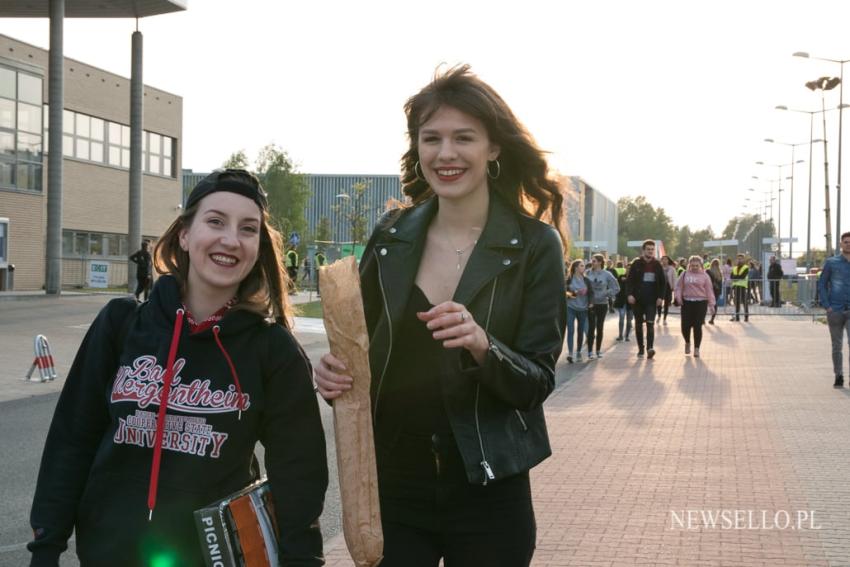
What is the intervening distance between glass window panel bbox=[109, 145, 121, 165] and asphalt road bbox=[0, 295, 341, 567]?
73.3 feet

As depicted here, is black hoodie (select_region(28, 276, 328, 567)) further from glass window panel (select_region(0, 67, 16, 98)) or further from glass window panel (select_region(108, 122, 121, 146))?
glass window panel (select_region(108, 122, 121, 146))

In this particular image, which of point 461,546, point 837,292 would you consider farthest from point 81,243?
point 461,546

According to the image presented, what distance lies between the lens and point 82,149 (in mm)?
45594

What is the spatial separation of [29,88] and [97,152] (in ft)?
26.9

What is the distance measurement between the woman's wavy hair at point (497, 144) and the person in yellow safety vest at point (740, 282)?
28579 mm

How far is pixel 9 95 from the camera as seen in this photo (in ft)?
123

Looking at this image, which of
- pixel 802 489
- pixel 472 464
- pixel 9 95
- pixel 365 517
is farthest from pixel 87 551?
pixel 9 95

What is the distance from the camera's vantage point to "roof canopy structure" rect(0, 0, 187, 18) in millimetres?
35375

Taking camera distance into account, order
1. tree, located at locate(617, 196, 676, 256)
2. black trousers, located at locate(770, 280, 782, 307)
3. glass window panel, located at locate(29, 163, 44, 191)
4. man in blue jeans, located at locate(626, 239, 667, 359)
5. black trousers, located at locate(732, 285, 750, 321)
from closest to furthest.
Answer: man in blue jeans, located at locate(626, 239, 667, 359)
black trousers, located at locate(732, 285, 750, 321)
glass window panel, located at locate(29, 163, 44, 191)
black trousers, located at locate(770, 280, 782, 307)
tree, located at locate(617, 196, 676, 256)

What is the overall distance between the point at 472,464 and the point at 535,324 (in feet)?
1.35

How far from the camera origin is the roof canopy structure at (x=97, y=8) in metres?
35.4

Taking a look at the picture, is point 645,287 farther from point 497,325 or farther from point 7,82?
point 7,82

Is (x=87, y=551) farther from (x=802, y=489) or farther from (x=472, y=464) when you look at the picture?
(x=802, y=489)

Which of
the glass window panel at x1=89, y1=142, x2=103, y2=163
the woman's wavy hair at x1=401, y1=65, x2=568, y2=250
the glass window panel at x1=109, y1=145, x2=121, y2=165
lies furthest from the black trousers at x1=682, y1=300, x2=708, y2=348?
the glass window panel at x1=109, y1=145, x2=121, y2=165
